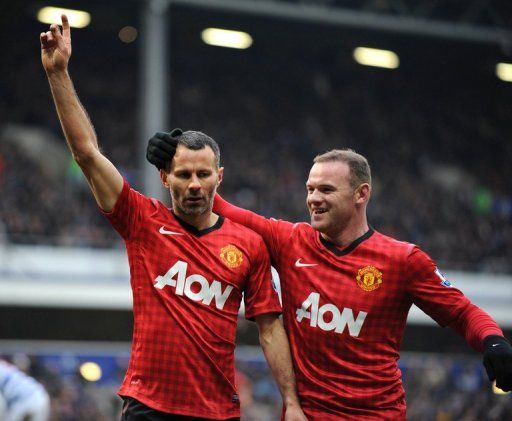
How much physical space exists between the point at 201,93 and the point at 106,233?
27.7ft

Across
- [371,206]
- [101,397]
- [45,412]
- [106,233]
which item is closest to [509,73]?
[371,206]

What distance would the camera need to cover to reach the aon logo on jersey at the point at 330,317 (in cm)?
473

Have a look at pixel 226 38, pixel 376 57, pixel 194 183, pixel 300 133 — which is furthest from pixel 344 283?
pixel 376 57

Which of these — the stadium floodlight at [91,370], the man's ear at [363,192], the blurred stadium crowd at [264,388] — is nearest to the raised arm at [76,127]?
the man's ear at [363,192]

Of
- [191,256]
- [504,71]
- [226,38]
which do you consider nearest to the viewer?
[191,256]

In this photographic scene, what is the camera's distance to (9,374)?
6344 mm

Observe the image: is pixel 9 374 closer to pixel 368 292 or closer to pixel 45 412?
pixel 45 412

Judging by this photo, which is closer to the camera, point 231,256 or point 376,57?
point 231,256

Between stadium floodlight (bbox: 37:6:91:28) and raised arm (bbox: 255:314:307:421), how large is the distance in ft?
60.0

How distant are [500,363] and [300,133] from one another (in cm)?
2164

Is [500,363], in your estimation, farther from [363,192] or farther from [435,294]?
[363,192]

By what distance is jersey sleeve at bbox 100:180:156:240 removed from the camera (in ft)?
14.9

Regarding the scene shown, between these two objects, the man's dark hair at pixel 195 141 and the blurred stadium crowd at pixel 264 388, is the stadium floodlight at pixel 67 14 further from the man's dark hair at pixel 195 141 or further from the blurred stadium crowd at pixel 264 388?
the man's dark hair at pixel 195 141

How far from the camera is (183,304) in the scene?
450 cm
